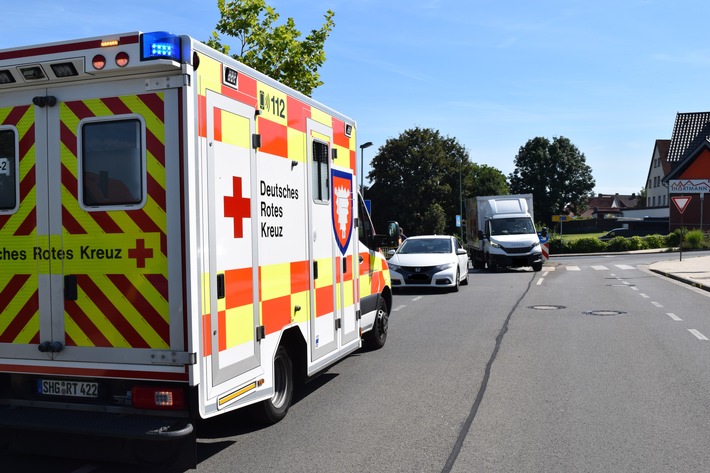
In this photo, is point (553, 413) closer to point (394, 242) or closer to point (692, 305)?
point (394, 242)

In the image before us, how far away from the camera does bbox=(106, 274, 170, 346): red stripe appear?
183 inches

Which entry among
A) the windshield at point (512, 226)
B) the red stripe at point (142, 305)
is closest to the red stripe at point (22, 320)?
the red stripe at point (142, 305)

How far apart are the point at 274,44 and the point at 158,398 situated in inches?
571

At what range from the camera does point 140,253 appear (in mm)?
4707

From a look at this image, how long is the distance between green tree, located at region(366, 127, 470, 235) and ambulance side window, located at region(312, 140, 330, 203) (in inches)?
2576

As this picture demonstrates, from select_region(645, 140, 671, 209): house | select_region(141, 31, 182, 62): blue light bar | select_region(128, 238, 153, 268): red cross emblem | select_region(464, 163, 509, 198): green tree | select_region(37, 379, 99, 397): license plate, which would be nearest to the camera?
select_region(141, 31, 182, 62): blue light bar

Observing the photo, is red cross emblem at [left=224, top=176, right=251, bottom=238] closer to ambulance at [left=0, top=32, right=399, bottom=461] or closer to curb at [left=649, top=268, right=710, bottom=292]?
ambulance at [left=0, top=32, right=399, bottom=461]

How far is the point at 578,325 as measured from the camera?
1188cm

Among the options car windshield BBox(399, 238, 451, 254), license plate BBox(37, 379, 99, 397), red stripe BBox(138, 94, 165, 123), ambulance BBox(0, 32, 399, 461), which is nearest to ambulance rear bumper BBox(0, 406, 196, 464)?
ambulance BBox(0, 32, 399, 461)

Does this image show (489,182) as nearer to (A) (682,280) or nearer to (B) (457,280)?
(A) (682,280)

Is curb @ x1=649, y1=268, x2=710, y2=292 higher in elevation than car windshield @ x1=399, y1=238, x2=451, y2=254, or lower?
lower

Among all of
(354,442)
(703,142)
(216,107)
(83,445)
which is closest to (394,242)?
(354,442)

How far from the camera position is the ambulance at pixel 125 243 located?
4.61m

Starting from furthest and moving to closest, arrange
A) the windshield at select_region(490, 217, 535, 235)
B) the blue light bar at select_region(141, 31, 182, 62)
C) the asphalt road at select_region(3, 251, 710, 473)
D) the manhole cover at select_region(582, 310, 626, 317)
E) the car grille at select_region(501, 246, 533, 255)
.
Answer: the windshield at select_region(490, 217, 535, 235), the car grille at select_region(501, 246, 533, 255), the manhole cover at select_region(582, 310, 626, 317), the asphalt road at select_region(3, 251, 710, 473), the blue light bar at select_region(141, 31, 182, 62)
